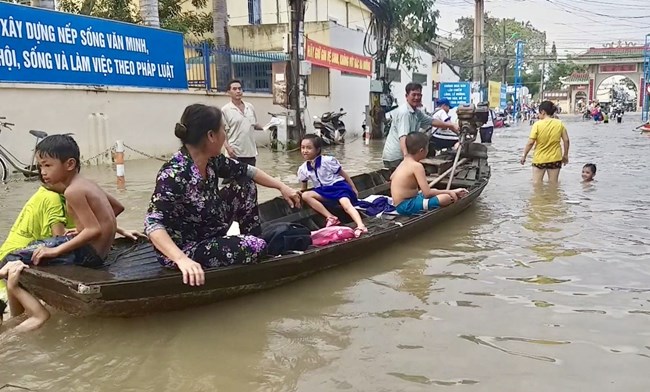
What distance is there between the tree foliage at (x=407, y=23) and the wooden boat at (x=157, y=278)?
15.0 metres

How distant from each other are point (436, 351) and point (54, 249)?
7.51 feet

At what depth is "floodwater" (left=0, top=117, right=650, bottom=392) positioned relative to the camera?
3.10 meters

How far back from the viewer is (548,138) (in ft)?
28.2

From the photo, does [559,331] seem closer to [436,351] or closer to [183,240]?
[436,351]

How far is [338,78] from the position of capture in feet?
69.0

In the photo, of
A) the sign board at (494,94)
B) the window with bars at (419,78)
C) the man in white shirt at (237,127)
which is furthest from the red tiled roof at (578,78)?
the man in white shirt at (237,127)

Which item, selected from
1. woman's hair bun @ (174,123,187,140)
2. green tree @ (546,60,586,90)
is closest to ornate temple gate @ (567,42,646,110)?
green tree @ (546,60,586,90)

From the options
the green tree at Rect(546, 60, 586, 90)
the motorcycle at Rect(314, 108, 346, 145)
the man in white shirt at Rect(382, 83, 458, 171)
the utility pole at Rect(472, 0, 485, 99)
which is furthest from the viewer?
the green tree at Rect(546, 60, 586, 90)

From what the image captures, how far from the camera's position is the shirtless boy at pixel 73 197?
3.52 meters

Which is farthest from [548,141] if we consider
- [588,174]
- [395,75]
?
[395,75]

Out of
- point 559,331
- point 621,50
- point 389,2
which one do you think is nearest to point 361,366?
point 559,331

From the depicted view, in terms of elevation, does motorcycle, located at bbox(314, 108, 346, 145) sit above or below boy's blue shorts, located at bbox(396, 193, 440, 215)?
above

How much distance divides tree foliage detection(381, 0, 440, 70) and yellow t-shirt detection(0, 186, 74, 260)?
54.1 ft

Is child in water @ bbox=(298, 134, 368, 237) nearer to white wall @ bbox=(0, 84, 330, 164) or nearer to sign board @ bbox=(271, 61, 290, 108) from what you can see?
white wall @ bbox=(0, 84, 330, 164)
